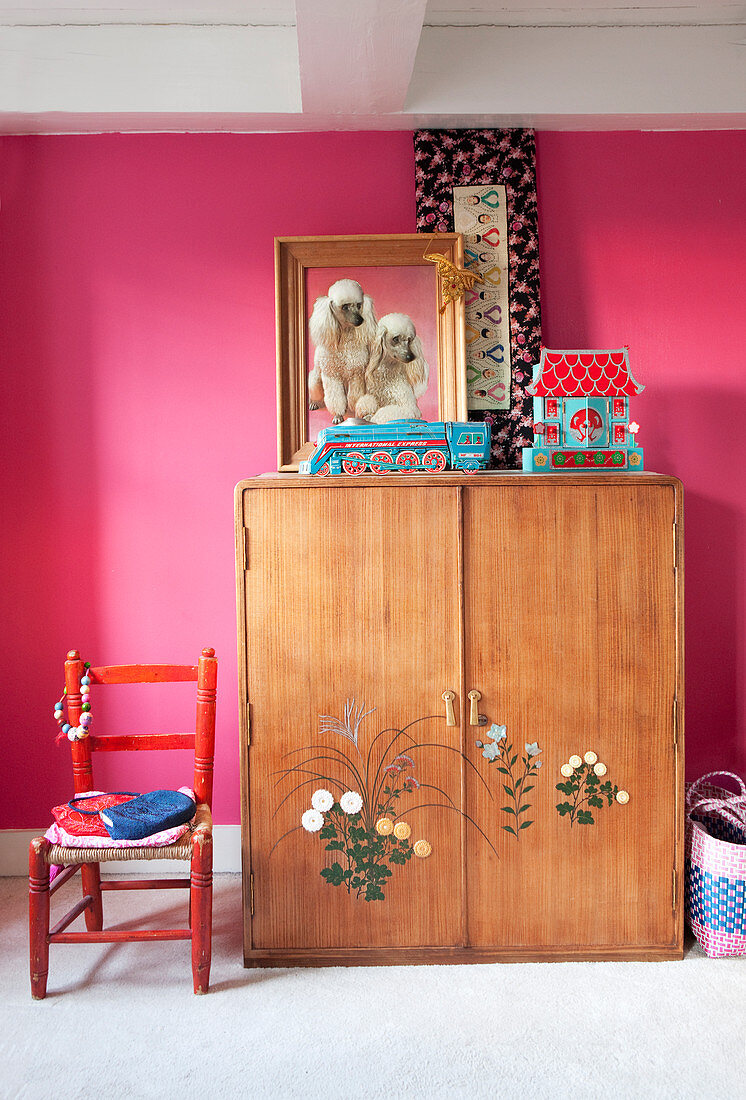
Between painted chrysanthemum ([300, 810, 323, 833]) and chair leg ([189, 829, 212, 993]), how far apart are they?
0.30 meters

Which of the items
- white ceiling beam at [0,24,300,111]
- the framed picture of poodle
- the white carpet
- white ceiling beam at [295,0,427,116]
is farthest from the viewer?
the framed picture of poodle

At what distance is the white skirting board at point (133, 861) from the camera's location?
303cm

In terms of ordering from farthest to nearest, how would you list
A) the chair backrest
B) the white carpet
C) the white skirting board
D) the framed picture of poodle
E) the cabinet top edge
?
the white skirting board, the framed picture of poodle, the chair backrest, the cabinet top edge, the white carpet

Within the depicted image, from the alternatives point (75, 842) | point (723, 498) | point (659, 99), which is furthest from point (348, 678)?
point (659, 99)

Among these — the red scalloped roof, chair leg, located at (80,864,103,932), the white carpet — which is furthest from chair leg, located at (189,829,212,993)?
the red scalloped roof

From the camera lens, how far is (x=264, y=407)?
2.99m

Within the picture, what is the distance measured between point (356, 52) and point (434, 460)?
118 cm

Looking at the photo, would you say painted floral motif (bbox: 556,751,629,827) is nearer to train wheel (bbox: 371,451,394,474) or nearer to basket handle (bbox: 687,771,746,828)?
basket handle (bbox: 687,771,746,828)

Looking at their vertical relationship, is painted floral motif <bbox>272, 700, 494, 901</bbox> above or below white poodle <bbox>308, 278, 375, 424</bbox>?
below

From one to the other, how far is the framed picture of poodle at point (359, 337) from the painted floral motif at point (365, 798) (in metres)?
1.00

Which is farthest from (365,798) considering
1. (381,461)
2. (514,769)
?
(381,461)

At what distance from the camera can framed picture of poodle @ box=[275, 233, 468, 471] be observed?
9.43 ft

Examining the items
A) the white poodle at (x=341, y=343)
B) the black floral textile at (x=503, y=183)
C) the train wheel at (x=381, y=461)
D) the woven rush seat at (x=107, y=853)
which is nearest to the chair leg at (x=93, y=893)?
the woven rush seat at (x=107, y=853)

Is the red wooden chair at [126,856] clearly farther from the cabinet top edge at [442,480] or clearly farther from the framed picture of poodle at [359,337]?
the framed picture of poodle at [359,337]
